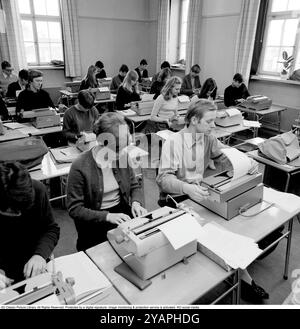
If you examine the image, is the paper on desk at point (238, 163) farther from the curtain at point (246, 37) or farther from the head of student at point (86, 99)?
the curtain at point (246, 37)

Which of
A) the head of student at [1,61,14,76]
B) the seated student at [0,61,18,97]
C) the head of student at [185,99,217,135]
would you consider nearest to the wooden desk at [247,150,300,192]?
the head of student at [185,99,217,135]

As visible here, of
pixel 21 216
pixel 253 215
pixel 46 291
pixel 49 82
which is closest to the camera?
pixel 46 291

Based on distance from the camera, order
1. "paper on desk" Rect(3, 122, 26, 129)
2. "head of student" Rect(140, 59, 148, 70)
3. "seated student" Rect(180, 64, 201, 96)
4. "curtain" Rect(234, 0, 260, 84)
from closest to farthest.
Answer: "paper on desk" Rect(3, 122, 26, 129)
"curtain" Rect(234, 0, 260, 84)
"seated student" Rect(180, 64, 201, 96)
"head of student" Rect(140, 59, 148, 70)

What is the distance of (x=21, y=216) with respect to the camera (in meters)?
1.41

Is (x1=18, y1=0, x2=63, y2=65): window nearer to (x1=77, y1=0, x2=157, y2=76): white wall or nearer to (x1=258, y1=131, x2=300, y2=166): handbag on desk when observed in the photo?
(x1=77, y1=0, x2=157, y2=76): white wall

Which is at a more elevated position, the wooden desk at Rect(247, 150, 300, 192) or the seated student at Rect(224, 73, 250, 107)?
the seated student at Rect(224, 73, 250, 107)

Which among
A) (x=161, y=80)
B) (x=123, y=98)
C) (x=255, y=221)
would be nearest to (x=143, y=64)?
(x=161, y=80)

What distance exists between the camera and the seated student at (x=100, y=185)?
1.71 m

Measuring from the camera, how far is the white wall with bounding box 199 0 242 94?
6012 mm

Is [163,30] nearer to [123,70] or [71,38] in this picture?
[123,70]

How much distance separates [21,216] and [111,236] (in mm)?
438

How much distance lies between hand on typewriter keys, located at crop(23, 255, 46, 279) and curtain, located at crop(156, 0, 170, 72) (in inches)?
283
